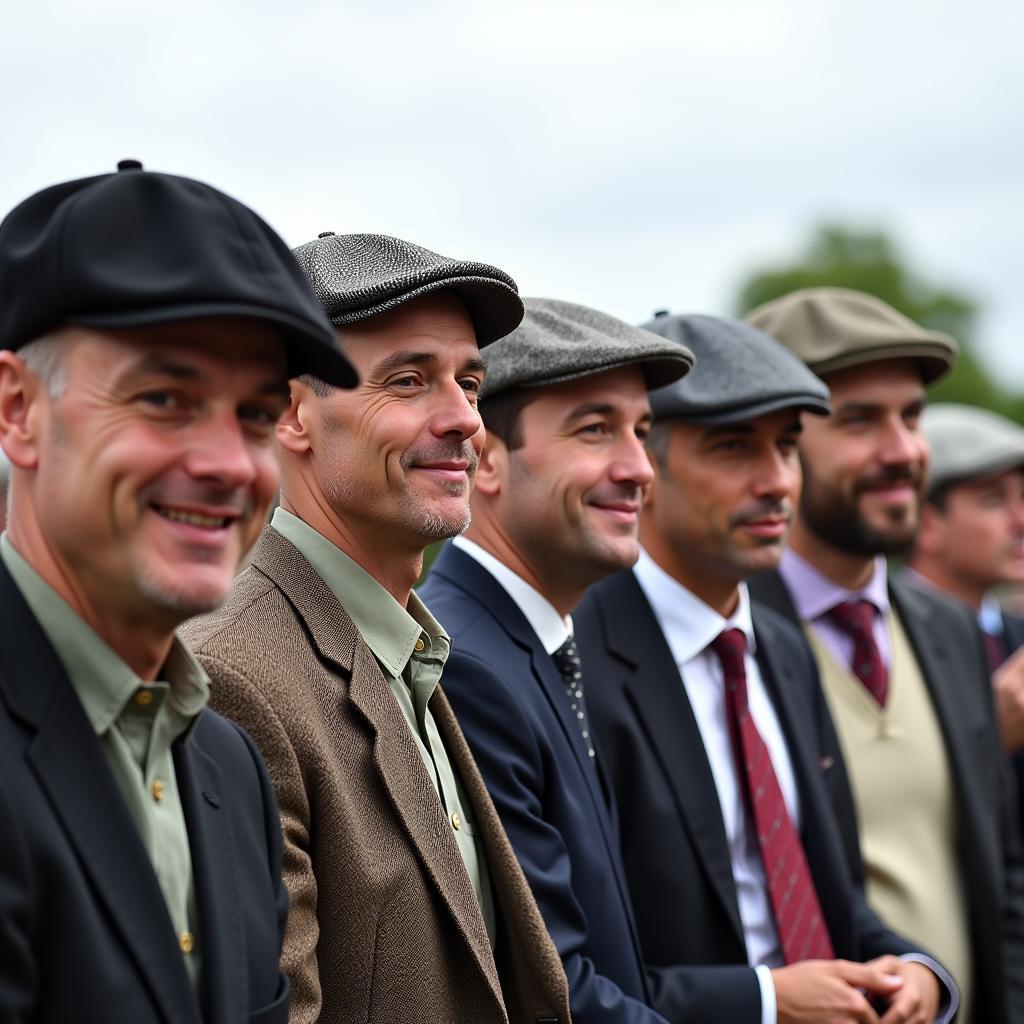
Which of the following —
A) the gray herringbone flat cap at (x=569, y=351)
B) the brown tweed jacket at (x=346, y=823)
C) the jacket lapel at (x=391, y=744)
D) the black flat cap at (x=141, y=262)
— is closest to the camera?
the black flat cap at (x=141, y=262)

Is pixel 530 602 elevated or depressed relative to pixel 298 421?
depressed

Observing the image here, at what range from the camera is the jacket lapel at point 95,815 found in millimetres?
2104

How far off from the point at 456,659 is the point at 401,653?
428mm

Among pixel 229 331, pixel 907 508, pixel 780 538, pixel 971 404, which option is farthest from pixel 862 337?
pixel 971 404

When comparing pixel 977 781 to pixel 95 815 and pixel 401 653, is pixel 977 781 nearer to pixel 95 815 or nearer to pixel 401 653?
pixel 401 653

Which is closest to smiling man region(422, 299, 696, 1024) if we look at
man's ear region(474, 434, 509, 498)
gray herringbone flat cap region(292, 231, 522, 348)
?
man's ear region(474, 434, 509, 498)

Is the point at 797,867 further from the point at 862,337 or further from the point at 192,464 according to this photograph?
the point at 192,464

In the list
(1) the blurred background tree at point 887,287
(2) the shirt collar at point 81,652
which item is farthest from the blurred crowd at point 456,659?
(1) the blurred background tree at point 887,287

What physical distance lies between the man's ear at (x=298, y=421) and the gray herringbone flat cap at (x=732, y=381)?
5.91 feet

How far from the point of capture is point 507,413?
14.2 ft

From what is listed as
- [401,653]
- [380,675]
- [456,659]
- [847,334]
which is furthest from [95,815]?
[847,334]

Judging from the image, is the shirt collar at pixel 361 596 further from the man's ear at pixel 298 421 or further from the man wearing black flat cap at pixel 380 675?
the man's ear at pixel 298 421

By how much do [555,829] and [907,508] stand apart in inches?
110

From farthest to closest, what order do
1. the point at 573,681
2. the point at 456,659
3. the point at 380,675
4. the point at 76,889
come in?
the point at 573,681 → the point at 456,659 → the point at 380,675 → the point at 76,889
